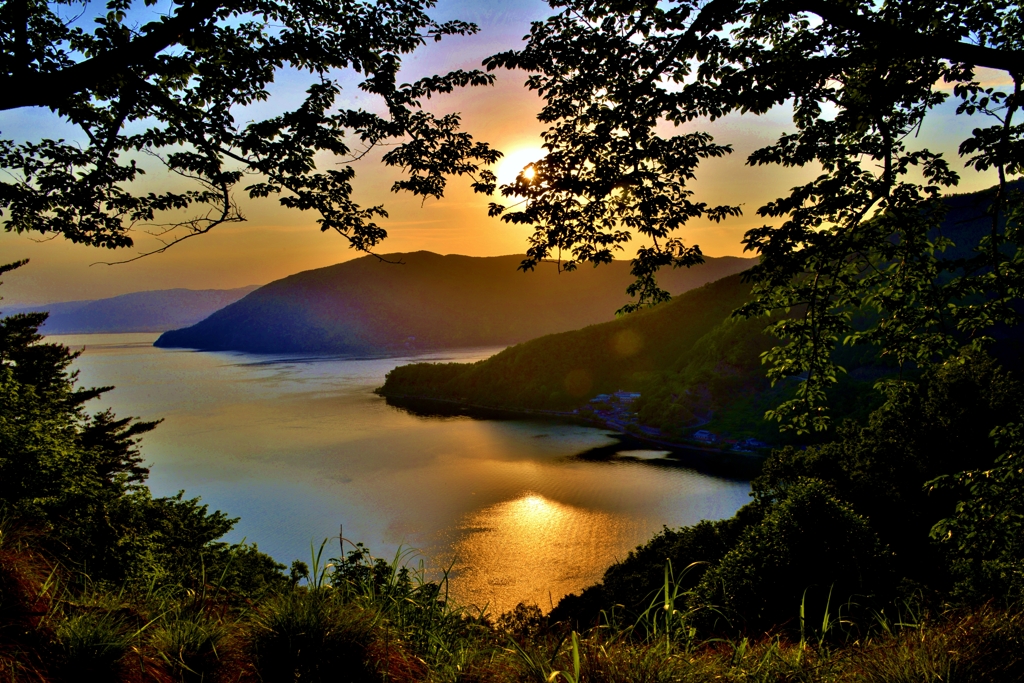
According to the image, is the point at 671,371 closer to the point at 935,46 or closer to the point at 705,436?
the point at 705,436

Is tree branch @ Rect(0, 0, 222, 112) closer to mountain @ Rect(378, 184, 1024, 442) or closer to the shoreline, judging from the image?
the shoreline

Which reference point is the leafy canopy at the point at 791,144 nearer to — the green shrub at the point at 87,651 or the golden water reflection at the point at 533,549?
the green shrub at the point at 87,651

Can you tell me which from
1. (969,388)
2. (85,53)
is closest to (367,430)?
(969,388)

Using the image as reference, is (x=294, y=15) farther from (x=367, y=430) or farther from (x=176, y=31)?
(x=367, y=430)

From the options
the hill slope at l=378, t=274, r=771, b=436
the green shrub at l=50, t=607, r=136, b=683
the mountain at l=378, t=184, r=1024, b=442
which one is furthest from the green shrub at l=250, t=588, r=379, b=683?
the hill slope at l=378, t=274, r=771, b=436

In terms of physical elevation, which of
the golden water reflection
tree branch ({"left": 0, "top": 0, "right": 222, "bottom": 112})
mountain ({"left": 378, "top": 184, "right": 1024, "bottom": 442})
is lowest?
the golden water reflection
